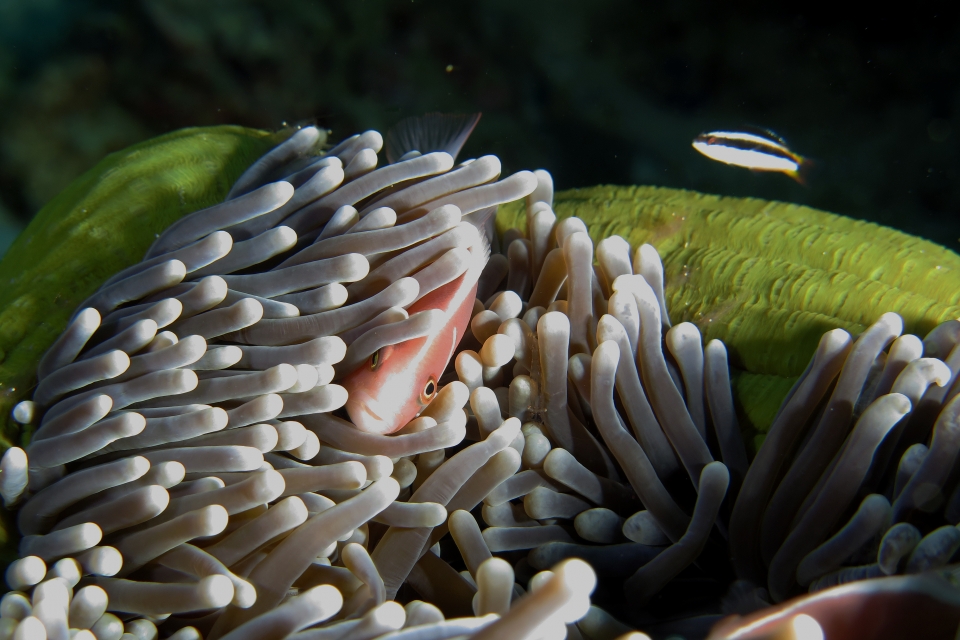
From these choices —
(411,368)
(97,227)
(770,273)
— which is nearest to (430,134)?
(411,368)

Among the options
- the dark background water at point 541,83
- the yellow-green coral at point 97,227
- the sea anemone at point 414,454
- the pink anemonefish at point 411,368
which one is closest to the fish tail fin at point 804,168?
the dark background water at point 541,83

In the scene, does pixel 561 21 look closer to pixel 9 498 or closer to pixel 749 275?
pixel 749 275

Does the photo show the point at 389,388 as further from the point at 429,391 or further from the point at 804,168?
the point at 804,168

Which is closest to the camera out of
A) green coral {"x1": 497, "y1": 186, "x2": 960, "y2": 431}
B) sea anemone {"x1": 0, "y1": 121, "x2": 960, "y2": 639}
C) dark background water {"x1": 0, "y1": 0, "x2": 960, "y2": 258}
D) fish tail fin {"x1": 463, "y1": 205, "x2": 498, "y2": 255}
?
sea anemone {"x1": 0, "y1": 121, "x2": 960, "y2": 639}

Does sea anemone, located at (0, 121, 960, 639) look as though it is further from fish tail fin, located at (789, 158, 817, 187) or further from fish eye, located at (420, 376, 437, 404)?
fish tail fin, located at (789, 158, 817, 187)

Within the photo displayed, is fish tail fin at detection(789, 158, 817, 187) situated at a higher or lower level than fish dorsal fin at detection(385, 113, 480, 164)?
lower

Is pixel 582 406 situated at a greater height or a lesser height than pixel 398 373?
lesser

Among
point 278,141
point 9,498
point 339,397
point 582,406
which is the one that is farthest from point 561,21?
point 9,498

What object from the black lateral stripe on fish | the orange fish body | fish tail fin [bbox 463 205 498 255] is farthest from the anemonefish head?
the black lateral stripe on fish
